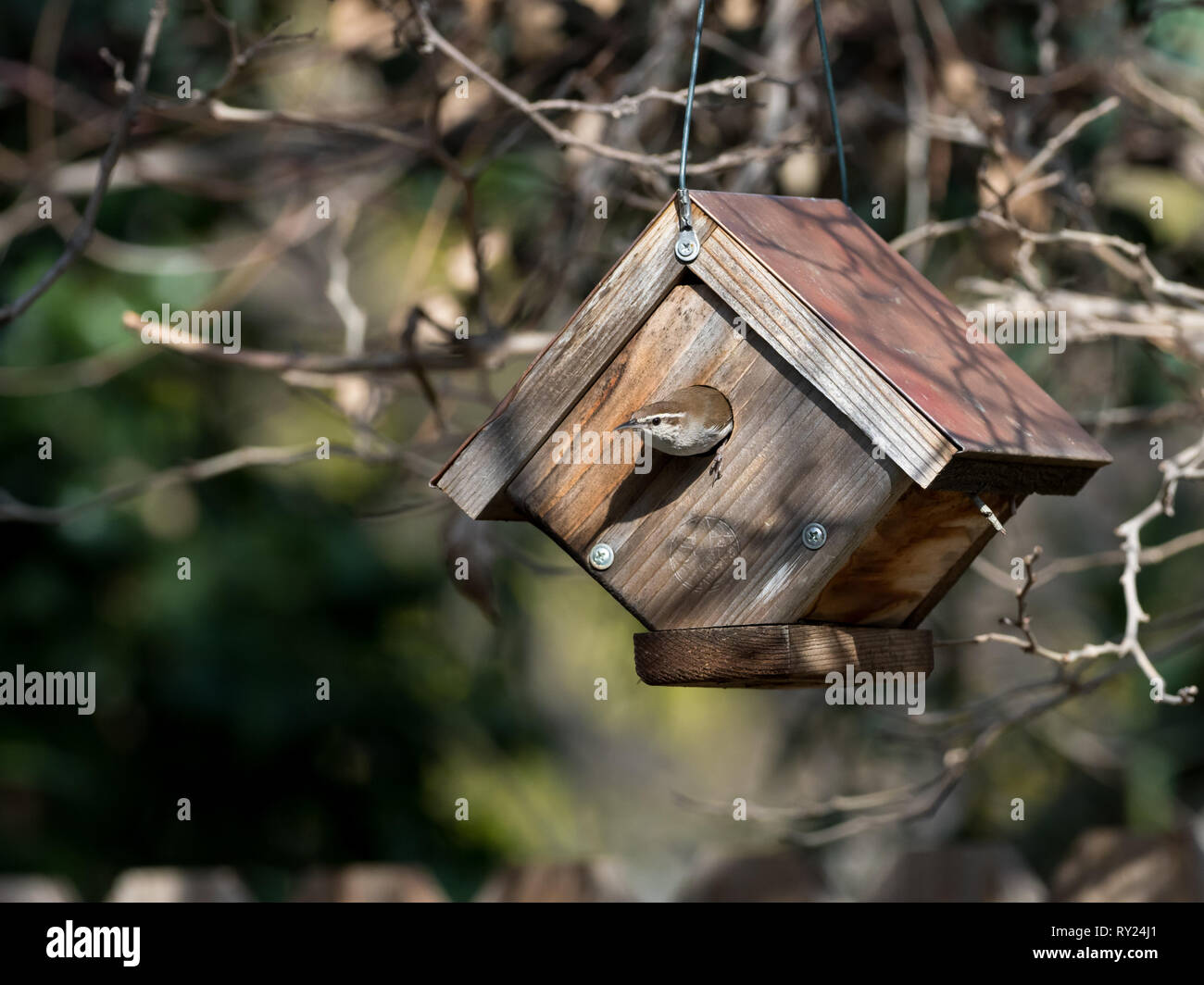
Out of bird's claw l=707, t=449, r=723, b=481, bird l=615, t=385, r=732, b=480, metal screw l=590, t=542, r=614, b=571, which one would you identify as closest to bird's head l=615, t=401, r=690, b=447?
bird l=615, t=385, r=732, b=480

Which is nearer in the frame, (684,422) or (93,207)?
(684,422)

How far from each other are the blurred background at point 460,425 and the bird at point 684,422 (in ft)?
0.99

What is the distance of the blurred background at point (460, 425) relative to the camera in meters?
3.21

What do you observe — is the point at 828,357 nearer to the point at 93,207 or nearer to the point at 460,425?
the point at 93,207

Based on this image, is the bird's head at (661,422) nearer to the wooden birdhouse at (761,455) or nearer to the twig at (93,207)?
the wooden birdhouse at (761,455)

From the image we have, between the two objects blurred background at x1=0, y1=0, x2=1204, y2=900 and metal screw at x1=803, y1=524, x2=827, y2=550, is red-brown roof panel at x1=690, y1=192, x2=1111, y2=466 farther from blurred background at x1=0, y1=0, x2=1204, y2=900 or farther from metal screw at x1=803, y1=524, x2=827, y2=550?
metal screw at x1=803, y1=524, x2=827, y2=550

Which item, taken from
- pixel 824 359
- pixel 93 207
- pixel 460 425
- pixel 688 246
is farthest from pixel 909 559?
pixel 460 425

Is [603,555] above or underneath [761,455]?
underneath

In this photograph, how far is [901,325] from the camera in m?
2.22

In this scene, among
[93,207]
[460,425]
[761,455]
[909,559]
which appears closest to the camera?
[761,455]

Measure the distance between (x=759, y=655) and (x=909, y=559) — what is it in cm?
39

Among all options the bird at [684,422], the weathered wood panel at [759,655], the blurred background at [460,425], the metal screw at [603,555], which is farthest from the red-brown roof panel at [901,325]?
the metal screw at [603,555]

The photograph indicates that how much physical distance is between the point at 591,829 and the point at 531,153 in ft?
15.0
